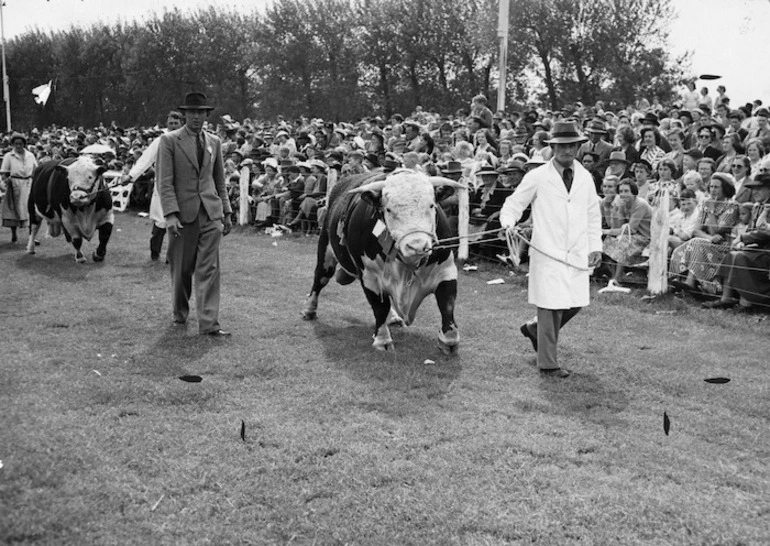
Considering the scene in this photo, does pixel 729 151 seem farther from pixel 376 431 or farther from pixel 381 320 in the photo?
pixel 376 431

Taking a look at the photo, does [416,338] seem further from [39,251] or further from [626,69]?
A: [626,69]

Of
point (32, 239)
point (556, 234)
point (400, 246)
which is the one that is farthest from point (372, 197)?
point (32, 239)

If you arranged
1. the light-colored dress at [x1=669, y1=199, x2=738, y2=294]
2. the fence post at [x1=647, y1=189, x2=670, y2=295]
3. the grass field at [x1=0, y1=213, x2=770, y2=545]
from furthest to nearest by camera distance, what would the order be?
the fence post at [x1=647, y1=189, x2=670, y2=295] → the light-colored dress at [x1=669, y1=199, x2=738, y2=294] → the grass field at [x1=0, y1=213, x2=770, y2=545]

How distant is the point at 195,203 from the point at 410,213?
233cm

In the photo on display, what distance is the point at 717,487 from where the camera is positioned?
4.85 meters

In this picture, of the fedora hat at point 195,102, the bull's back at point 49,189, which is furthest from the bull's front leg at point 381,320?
the bull's back at point 49,189

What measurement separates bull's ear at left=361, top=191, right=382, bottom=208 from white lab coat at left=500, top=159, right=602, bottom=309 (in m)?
1.15

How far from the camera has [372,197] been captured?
770 cm

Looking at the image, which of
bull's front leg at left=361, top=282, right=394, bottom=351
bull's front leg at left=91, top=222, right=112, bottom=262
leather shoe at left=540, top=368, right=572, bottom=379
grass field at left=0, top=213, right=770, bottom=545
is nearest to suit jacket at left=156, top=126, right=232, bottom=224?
grass field at left=0, top=213, right=770, bottom=545

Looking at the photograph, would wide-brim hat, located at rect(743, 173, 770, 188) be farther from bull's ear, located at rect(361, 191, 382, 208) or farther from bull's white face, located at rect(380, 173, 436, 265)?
bull's ear, located at rect(361, 191, 382, 208)

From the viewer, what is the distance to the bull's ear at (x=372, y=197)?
766 cm

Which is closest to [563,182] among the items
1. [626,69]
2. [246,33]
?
[626,69]

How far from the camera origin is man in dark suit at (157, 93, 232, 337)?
8469 mm

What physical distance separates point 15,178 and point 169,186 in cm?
893
